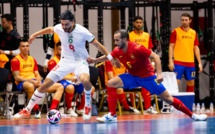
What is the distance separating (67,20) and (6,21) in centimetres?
259

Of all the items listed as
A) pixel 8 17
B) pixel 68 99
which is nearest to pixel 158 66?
pixel 68 99

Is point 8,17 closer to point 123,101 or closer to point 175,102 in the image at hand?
point 123,101

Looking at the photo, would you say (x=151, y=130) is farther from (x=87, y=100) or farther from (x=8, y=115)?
(x=8, y=115)

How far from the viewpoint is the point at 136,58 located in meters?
9.66

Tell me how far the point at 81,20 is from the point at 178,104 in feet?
17.1

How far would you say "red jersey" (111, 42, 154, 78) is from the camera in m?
9.57

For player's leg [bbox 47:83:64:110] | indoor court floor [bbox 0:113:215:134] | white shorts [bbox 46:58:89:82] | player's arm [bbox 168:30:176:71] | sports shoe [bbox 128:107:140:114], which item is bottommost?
sports shoe [bbox 128:107:140:114]

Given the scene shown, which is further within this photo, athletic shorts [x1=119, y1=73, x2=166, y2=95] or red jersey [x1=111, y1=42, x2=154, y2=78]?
athletic shorts [x1=119, y1=73, x2=166, y2=95]

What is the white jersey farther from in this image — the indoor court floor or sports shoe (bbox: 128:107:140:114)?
sports shoe (bbox: 128:107:140:114)

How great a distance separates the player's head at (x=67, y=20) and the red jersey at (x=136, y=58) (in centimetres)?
75

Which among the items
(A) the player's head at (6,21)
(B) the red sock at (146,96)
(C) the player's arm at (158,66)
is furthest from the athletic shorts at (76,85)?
(C) the player's arm at (158,66)

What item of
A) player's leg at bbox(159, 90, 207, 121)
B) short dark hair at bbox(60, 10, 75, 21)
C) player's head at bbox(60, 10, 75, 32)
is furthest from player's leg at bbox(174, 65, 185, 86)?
short dark hair at bbox(60, 10, 75, 21)

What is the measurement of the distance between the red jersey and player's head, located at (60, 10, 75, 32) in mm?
747

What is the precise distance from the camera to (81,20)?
47.9 ft
